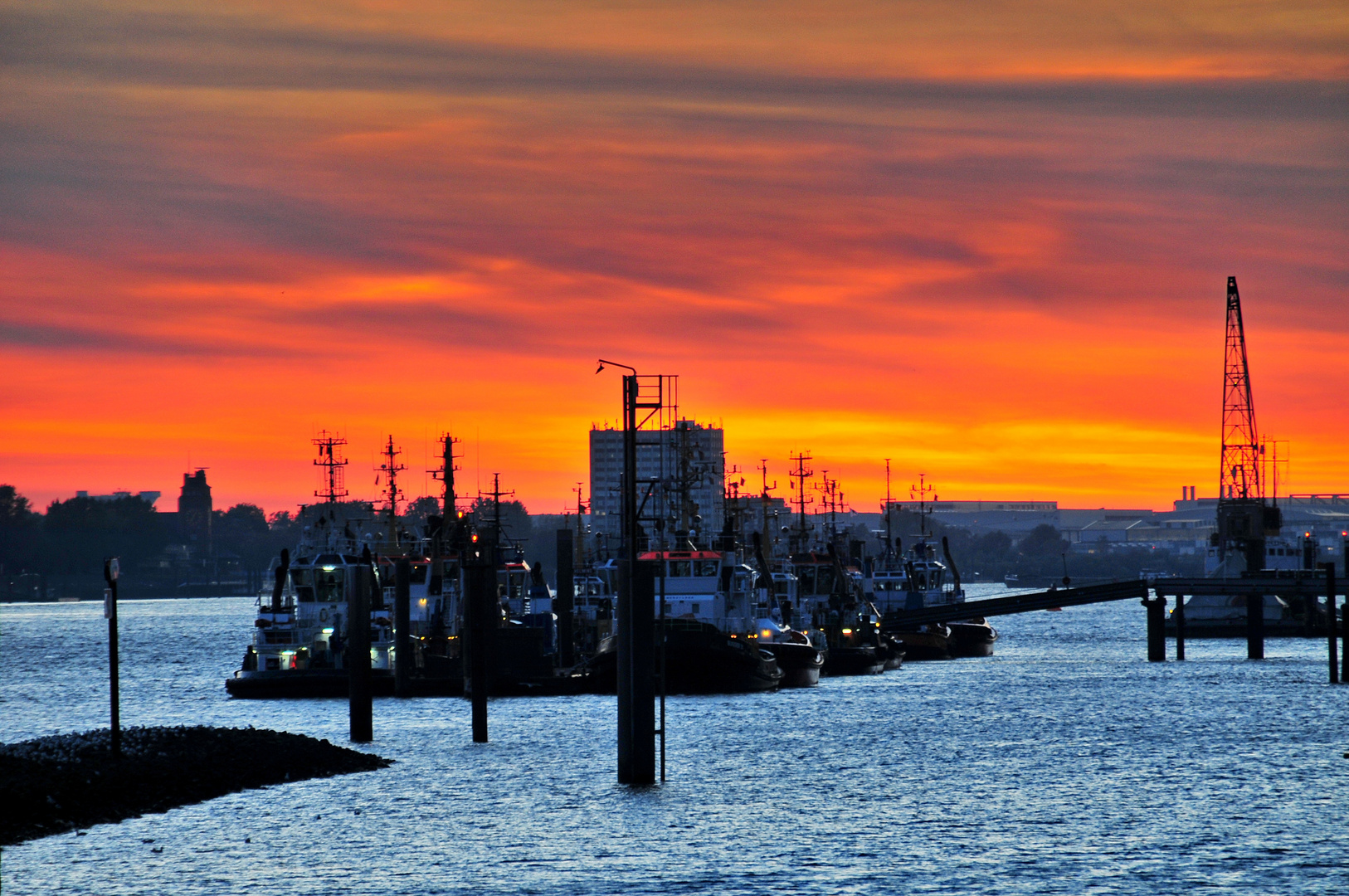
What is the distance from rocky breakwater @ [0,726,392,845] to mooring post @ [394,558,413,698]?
21117 millimetres

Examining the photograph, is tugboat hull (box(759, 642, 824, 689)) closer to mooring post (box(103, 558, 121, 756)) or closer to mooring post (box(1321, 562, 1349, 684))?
mooring post (box(1321, 562, 1349, 684))

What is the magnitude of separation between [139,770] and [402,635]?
31.6m

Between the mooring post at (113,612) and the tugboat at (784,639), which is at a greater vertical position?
the mooring post at (113,612)

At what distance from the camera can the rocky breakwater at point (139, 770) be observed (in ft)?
120

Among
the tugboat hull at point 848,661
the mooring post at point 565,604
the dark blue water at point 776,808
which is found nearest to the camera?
the dark blue water at point 776,808

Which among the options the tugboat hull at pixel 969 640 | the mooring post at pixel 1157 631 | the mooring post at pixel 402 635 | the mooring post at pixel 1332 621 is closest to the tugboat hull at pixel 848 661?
the mooring post at pixel 1157 631

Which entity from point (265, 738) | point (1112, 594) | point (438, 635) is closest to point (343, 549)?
point (438, 635)

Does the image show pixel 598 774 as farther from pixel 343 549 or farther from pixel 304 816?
pixel 343 549

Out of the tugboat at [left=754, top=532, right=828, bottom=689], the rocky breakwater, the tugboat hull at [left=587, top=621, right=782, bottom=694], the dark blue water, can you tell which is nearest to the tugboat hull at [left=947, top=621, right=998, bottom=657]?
the tugboat at [left=754, top=532, right=828, bottom=689]

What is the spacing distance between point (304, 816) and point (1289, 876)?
70.7 feet

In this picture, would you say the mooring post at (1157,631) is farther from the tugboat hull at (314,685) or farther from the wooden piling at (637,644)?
the wooden piling at (637,644)

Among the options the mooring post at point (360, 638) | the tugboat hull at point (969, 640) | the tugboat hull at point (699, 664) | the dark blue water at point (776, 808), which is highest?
the mooring post at point (360, 638)

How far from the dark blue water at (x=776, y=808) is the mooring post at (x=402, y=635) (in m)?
0.92

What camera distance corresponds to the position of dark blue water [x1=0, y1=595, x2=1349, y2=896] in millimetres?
33500
